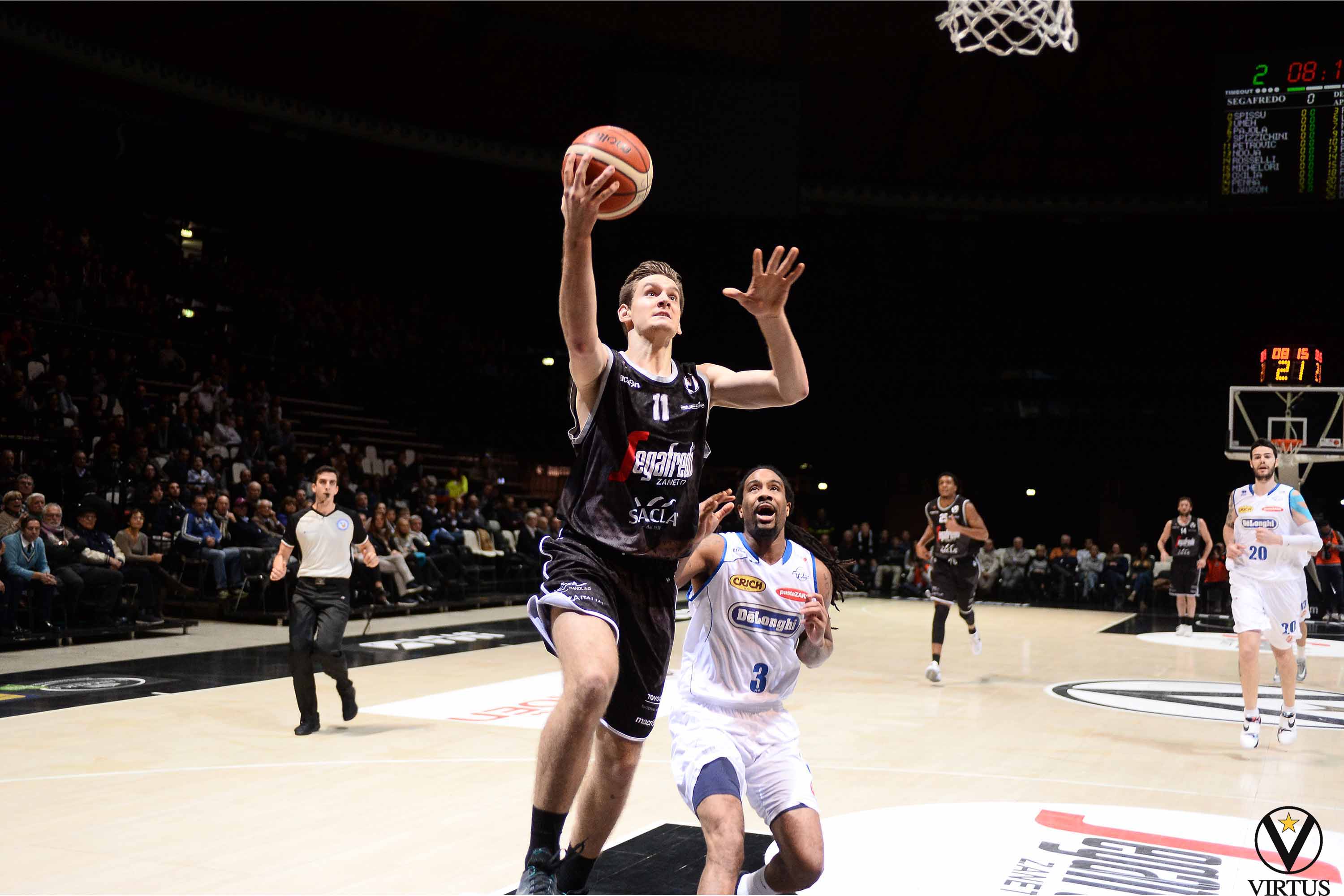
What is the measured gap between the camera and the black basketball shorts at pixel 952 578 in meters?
10.8

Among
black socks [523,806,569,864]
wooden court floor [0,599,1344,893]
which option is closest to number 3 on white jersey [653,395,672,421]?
black socks [523,806,569,864]

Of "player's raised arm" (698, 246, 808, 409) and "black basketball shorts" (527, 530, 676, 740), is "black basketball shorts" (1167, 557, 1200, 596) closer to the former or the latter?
"player's raised arm" (698, 246, 808, 409)

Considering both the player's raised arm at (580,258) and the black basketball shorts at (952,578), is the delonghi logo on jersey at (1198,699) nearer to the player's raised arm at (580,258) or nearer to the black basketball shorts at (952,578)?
the black basketball shorts at (952,578)

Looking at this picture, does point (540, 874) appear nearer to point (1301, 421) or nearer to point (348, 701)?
point (348, 701)

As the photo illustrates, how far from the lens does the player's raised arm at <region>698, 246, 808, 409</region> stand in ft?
11.6

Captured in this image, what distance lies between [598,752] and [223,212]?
22.3 metres

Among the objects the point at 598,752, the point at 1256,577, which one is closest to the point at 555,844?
the point at 598,752

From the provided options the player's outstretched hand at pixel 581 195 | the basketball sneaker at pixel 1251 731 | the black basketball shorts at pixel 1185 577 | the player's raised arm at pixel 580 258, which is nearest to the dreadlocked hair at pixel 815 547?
the player's raised arm at pixel 580 258

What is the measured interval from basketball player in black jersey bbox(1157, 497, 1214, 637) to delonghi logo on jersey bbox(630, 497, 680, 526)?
39.2 feet

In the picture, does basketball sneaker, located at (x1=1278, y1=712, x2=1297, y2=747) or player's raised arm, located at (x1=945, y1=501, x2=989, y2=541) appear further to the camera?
player's raised arm, located at (x1=945, y1=501, x2=989, y2=541)

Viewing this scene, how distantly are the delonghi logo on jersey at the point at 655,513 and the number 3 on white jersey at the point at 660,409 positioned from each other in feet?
0.81

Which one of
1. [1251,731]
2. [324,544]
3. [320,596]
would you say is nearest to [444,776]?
[320,596]

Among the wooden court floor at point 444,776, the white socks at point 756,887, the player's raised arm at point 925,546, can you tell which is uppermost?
the player's raised arm at point 925,546

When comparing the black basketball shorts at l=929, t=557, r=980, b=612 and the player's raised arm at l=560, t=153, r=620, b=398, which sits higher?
the player's raised arm at l=560, t=153, r=620, b=398
